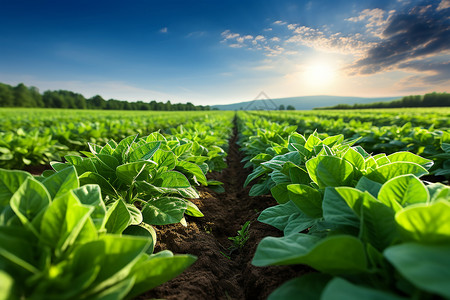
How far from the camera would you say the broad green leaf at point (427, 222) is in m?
0.69

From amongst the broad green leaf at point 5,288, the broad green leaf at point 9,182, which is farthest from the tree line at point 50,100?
the broad green leaf at point 5,288

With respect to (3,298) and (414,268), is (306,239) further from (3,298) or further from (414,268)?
(3,298)

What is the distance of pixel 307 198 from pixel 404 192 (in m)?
0.46

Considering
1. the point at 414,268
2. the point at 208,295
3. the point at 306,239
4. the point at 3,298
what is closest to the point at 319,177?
the point at 306,239

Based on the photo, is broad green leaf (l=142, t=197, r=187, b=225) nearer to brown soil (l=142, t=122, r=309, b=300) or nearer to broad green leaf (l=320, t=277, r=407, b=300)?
brown soil (l=142, t=122, r=309, b=300)

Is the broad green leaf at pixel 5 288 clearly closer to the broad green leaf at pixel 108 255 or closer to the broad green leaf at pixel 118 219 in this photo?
the broad green leaf at pixel 108 255

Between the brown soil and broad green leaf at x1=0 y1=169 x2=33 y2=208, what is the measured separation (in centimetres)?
79

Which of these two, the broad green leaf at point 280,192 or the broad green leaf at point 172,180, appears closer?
the broad green leaf at point 172,180

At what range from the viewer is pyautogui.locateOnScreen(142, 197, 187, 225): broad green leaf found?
5.06ft

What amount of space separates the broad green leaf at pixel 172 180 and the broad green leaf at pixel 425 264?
1183 mm

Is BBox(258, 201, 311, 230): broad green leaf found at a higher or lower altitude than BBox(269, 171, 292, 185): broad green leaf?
lower

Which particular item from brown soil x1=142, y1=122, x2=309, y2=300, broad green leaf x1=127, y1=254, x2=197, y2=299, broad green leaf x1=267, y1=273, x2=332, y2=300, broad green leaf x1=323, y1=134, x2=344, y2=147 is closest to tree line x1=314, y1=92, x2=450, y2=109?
broad green leaf x1=323, y1=134, x2=344, y2=147

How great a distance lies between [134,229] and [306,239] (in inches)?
40.4

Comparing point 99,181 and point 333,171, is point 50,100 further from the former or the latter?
point 333,171
